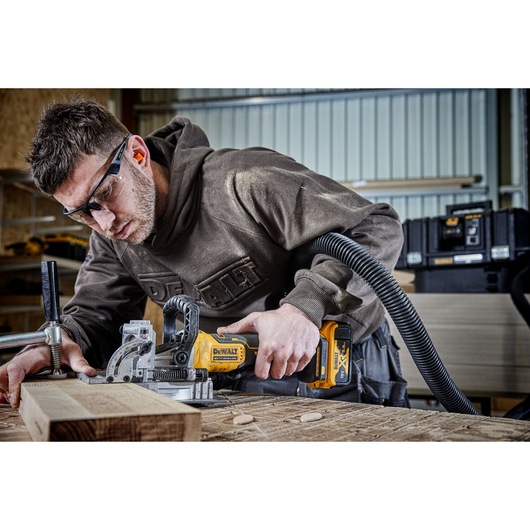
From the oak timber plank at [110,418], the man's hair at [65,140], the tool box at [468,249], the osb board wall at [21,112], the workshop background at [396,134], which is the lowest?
the oak timber plank at [110,418]

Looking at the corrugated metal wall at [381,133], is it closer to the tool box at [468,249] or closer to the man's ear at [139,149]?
the tool box at [468,249]

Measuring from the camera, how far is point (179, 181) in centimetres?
188

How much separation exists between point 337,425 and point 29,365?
0.86m

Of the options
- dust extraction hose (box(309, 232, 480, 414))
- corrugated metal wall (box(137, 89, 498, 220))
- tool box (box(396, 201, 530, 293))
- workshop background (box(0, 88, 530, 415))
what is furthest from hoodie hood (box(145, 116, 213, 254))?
corrugated metal wall (box(137, 89, 498, 220))

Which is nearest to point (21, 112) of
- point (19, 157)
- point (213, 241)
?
point (19, 157)

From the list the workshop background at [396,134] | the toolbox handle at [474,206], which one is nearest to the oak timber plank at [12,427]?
the toolbox handle at [474,206]

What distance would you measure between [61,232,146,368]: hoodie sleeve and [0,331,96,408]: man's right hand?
0.31 metres

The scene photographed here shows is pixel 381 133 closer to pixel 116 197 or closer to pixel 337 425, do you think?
pixel 116 197

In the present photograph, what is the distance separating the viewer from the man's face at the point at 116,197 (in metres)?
1.67

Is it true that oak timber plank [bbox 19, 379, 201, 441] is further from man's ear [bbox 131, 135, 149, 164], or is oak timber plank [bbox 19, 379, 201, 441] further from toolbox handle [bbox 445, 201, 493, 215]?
toolbox handle [bbox 445, 201, 493, 215]

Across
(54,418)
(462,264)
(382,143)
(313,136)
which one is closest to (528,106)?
(382,143)

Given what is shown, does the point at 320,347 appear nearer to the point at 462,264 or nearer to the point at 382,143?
the point at 462,264

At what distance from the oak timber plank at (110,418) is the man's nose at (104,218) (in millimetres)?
632

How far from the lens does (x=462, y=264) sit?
3.18 metres
